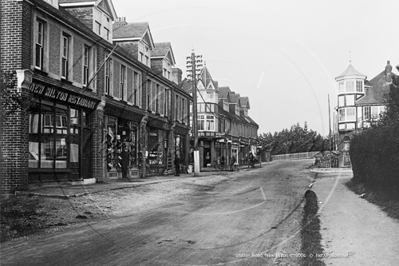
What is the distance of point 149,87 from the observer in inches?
1004

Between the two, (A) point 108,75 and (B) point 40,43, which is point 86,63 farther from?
(B) point 40,43

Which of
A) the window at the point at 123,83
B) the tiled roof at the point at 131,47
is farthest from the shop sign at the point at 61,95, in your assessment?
the tiled roof at the point at 131,47

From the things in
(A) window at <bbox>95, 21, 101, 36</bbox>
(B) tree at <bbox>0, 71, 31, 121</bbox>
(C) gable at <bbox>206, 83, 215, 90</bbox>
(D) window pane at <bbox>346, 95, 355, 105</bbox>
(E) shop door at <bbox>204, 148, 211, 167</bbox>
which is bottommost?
(E) shop door at <bbox>204, 148, 211, 167</bbox>

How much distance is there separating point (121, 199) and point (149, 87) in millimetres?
13323

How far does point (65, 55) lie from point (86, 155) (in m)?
4.48

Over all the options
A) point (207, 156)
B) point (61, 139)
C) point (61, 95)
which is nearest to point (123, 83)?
point (61, 95)

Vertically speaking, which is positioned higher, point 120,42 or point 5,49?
point 120,42

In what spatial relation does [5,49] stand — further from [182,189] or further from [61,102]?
[182,189]

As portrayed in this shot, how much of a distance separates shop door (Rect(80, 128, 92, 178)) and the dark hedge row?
35.5 ft

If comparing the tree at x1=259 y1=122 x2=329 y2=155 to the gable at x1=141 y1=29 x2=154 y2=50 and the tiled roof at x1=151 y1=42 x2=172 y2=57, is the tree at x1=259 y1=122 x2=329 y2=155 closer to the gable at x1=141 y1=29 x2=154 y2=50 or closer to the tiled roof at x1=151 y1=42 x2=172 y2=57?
the tiled roof at x1=151 y1=42 x2=172 y2=57

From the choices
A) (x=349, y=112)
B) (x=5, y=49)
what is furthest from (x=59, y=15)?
(x=349, y=112)

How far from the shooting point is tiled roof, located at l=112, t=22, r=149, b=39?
80.5 feet

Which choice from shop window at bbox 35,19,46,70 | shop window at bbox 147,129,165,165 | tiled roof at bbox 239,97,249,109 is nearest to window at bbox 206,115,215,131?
tiled roof at bbox 239,97,249,109

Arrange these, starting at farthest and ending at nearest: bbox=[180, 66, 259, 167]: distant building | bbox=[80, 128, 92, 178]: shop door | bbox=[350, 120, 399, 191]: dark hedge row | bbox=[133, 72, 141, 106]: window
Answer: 1. bbox=[180, 66, 259, 167]: distant building
2. bbox=[133, 72, 141, 106]: window
3. bbox=[80, 128, 92, 178]: shop door
4. bbox=[350, 120, 399, 191]: dark hedge row
